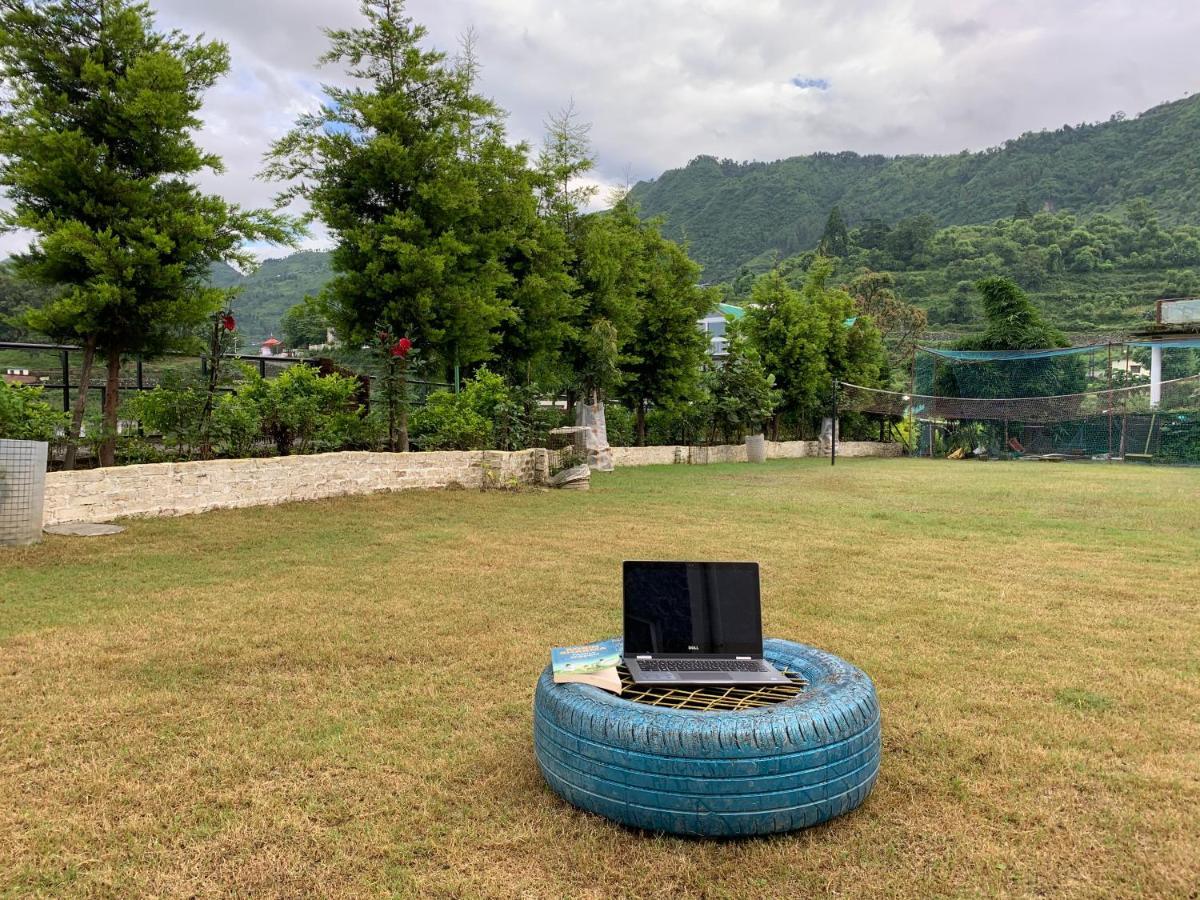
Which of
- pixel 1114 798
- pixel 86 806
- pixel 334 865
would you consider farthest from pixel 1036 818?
pixel 86 806

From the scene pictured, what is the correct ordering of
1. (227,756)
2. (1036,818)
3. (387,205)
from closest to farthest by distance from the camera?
(1036,818)
(227,756)
(387,205)

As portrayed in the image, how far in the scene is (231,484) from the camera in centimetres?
847

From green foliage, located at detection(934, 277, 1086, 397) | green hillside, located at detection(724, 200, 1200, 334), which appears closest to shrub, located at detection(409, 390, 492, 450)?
green foliage, located at detection(934, 277, 1086, 397)

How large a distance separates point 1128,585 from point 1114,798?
3.81 metres

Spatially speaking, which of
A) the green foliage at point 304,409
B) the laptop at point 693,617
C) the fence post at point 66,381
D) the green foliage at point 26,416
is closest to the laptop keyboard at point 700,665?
the laptop at point 693,617

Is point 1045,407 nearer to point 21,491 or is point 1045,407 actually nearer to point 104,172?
point 104,172

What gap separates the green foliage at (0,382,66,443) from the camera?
733cm

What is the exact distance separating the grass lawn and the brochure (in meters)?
0.38

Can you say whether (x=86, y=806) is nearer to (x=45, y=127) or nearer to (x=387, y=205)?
(x=45, y=127)

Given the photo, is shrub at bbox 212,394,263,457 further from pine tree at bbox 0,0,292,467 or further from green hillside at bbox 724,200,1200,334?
green hillside at bbox 724,200,1200,334

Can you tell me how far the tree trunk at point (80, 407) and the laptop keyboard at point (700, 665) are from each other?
761 cm

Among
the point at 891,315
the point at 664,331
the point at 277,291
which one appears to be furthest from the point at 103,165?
the point at 277,291

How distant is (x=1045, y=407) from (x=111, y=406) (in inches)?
1121

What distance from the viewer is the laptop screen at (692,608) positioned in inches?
111
